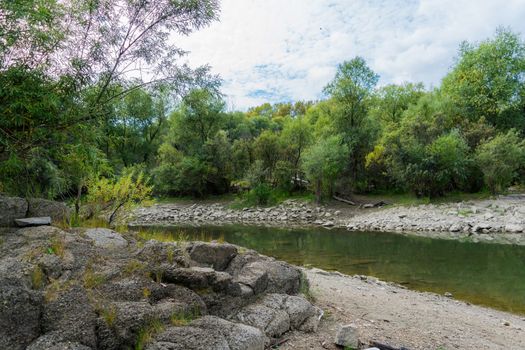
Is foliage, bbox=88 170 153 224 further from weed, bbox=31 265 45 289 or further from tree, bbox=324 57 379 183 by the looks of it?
tree, bbox=324 57 379 183

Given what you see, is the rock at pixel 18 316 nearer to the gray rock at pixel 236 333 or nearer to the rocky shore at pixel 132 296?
the rocky shore at pixel 132 296

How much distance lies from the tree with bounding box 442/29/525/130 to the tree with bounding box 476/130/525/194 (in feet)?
32.9

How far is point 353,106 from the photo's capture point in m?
38.2

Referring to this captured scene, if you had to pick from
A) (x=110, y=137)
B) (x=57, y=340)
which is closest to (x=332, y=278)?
(x=110, y=137)

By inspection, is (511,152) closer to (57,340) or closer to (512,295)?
(512,295)

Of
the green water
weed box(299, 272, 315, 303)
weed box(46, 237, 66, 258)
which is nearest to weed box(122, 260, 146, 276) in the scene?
weed box(46, 237, 66, 258)

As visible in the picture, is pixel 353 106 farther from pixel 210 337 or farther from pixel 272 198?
pixel 210 337

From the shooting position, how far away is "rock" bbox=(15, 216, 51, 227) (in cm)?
601

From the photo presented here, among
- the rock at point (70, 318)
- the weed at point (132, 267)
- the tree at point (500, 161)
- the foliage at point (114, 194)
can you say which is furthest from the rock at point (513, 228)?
the rock at point (70, 318)

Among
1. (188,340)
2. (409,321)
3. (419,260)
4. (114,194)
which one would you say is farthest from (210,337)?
(419,260)

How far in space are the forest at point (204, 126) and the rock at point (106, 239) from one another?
4.68 ft

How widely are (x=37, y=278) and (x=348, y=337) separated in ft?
14.5

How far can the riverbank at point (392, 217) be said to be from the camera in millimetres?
21688

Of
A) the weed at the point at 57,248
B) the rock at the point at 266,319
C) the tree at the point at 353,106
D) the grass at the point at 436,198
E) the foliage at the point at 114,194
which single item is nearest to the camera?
the weed at the point at 57,248
